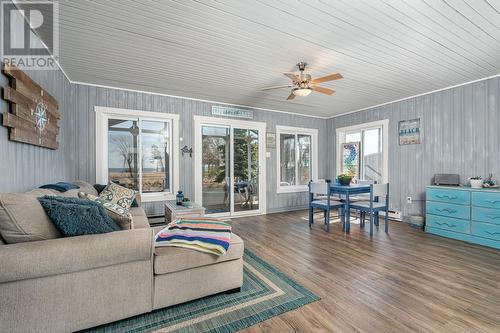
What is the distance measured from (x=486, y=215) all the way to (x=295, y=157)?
368 cm

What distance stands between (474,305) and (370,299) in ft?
2.68

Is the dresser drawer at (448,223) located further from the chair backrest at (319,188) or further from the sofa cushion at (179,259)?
the sofa cushion at (179,259)

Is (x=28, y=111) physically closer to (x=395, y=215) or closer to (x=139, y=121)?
(x=139, y=121)

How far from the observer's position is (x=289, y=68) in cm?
328

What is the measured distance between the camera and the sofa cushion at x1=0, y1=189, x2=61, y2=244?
1420mm

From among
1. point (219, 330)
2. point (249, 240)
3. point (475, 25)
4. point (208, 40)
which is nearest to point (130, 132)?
point (208, 40)

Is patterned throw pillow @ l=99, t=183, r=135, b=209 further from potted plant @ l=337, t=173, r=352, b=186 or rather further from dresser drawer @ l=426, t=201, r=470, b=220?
dresser drawer @ l=426, t=201, r=470, b=220

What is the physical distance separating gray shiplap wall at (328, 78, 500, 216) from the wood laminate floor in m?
1.17

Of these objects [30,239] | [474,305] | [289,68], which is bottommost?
[474,305]

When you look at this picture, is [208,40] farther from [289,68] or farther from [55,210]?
[55,210]

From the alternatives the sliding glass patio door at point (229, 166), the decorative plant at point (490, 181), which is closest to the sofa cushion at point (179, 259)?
the sliding glass patio door at point (229, 166)

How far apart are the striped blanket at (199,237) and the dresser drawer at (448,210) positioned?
371 centimetres

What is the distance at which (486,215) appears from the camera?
3338 millimetres

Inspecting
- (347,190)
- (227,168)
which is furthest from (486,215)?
(227,168)
